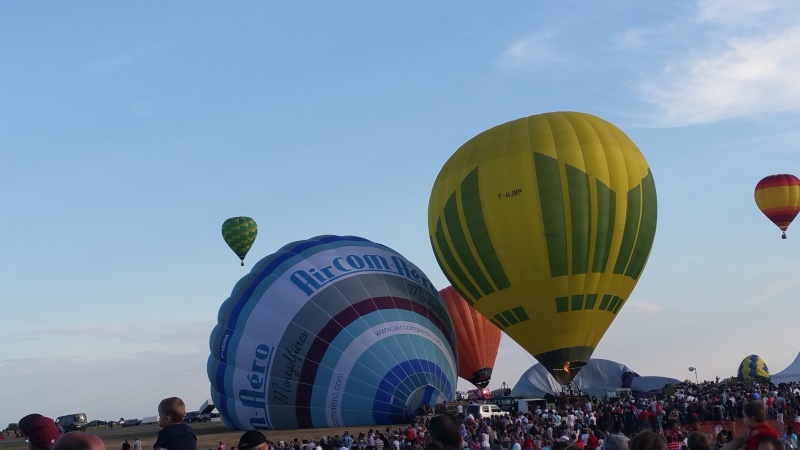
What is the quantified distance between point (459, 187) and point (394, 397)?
6267 mm

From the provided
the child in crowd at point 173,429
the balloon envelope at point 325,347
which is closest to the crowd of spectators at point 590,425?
the balloon envelope at point 325,347

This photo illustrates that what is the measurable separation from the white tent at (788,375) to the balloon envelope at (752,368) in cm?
873

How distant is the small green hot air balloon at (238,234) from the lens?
1534 inches

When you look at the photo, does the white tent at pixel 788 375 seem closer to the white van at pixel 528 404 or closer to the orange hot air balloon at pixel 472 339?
the orange hot air balloon at pixel 472 339

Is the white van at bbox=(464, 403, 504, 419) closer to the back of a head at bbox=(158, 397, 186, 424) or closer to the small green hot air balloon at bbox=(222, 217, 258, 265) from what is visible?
the small green hot air balloon at bbox=(222, 217, 258, 265)

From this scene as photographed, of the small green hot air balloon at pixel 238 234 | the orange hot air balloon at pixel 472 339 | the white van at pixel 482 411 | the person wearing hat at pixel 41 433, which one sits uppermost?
the small green hot air balloon at pixel 238 234

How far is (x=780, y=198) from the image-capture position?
38.6 meters

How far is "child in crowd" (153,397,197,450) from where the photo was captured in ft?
15.3

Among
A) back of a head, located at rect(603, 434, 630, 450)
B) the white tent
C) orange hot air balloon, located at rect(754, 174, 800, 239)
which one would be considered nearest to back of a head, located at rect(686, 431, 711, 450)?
back of a head, located at rect(603, 434, 630, 450)

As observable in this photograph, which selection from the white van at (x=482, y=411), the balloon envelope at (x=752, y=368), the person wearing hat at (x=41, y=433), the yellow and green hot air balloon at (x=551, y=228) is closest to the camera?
the person wearing hat at (x=41, y=433)

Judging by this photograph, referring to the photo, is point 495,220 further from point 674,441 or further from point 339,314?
point 674,441

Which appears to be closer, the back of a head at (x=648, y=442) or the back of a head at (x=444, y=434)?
the back of a head at (x=648, y=442)

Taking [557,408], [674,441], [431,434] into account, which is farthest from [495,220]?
[431,434]

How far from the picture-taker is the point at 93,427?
160ft
